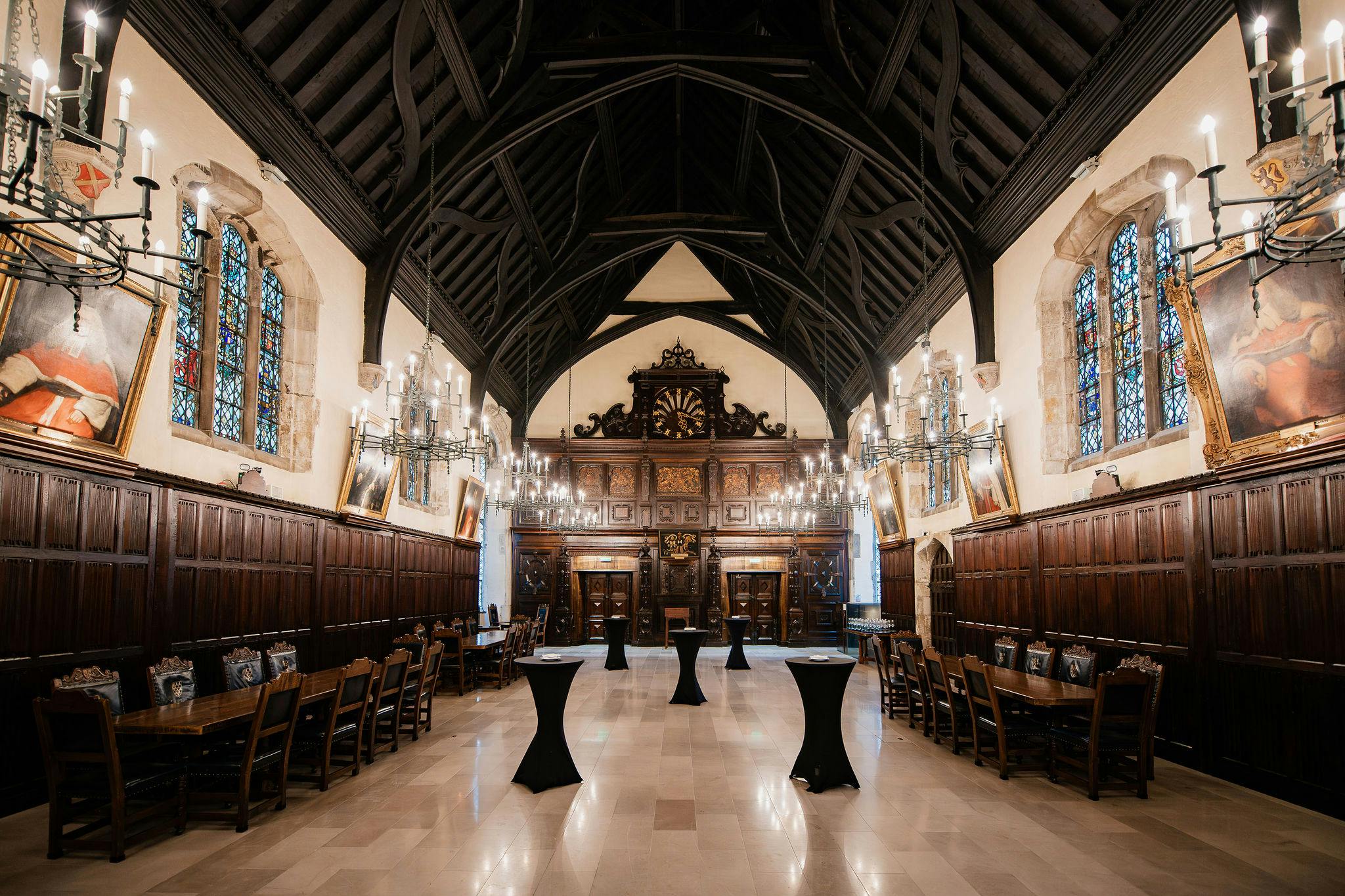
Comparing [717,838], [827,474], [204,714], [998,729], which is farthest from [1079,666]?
[827,474]

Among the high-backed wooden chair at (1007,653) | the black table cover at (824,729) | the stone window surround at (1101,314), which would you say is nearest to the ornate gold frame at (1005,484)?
the stone window surround at (1101,314)

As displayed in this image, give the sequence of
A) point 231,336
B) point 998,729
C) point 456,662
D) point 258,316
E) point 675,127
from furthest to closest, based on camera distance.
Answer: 1. point 675,127
2. point 456,662
3. point 258,316
4. point 231,336
5. point 998,729

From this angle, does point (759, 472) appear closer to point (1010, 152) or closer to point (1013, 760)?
point (1010, 152)

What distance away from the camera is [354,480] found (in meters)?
9.70

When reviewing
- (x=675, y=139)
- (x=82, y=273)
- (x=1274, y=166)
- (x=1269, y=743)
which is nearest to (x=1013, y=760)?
(x=1269, y=743)

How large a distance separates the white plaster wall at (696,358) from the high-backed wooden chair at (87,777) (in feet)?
48.8

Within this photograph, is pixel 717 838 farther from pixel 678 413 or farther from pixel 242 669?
pixel 678 413

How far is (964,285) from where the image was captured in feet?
34.0

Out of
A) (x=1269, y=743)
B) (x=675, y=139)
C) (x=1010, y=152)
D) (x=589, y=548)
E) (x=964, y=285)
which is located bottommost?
(x=1269, y=743)

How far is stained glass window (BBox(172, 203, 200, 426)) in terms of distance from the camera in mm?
6805

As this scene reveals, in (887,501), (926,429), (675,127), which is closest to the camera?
(926,429)

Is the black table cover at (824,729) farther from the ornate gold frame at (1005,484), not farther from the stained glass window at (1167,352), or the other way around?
the ornate gold frame at (1005,484)

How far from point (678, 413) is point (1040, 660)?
12385 millimetres

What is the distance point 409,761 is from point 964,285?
829cm
